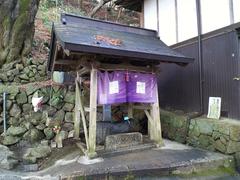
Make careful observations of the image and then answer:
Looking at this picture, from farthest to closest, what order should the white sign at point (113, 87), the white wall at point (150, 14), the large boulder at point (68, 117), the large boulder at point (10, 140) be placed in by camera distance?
1. the white wall at point (150, 14)
2. the large boulder at point (68, 117)
3. the large boulder at point (10, 140)
4. the white sign at point (113, 87)

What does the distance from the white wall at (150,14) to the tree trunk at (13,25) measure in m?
4.84

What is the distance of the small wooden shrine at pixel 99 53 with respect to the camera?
5.58m

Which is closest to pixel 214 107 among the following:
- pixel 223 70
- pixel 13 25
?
pixel 223 70

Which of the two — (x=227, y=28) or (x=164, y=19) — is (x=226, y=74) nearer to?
(x=227, y=28)

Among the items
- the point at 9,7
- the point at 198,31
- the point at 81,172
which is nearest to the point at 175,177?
the point at 81,172

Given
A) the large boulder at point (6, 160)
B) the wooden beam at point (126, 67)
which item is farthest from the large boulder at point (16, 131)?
the wooden beam at point (126, 67)

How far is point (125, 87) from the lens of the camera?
6.70 m

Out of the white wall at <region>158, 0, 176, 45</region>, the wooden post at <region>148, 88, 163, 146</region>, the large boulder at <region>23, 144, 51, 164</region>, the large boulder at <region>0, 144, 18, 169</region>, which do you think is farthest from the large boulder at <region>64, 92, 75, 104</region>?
the white wall at <region>158, 0, 176, 45</region>

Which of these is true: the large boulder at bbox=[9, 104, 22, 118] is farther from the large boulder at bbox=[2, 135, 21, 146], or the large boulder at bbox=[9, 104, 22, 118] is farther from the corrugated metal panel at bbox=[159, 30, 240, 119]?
the corrugated metal panel at bbox=[159, 30, 240, 119]

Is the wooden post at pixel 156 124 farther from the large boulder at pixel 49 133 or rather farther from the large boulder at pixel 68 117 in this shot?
the large boulder at pixel 49 133

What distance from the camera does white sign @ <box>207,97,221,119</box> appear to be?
22.7 ft

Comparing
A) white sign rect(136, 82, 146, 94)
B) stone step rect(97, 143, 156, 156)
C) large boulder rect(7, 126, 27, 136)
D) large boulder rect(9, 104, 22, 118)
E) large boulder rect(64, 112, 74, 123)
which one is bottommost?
stone step rect(97, 143, 156, 156)

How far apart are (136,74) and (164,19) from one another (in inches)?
145

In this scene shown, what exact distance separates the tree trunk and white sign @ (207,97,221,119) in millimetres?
7707
